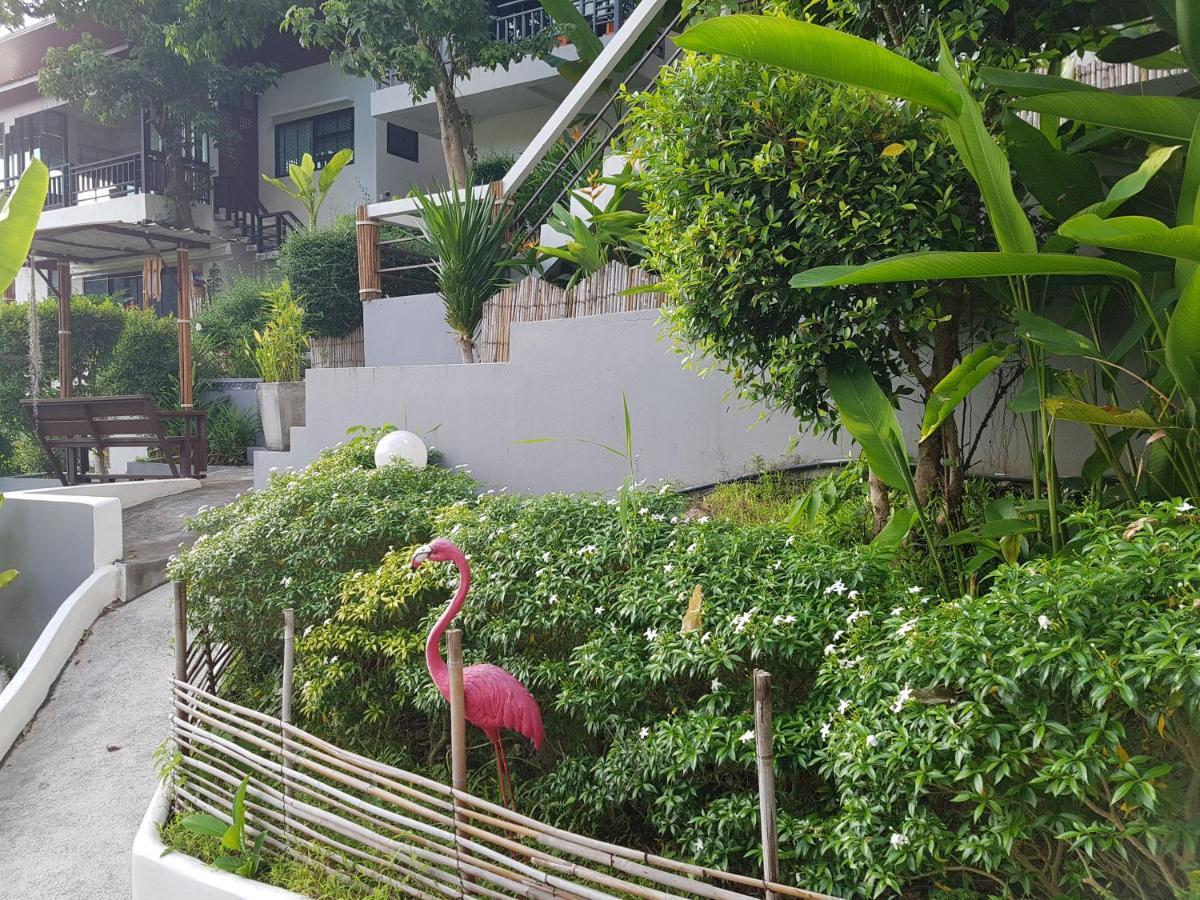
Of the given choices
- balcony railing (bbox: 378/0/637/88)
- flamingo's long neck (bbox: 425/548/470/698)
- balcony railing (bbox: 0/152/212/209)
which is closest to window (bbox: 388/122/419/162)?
balcony railing (bbox: 378/0/637/88)

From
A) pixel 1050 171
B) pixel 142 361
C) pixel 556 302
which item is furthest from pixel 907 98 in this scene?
pixel 142 361

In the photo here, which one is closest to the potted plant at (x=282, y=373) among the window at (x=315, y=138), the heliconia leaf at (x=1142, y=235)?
the heliconia leaf at (x=1142, y=235)

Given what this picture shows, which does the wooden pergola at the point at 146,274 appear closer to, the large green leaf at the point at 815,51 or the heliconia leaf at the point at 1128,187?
the large green leaf at the point at 815,51

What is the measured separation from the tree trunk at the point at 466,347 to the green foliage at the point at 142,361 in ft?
25.4

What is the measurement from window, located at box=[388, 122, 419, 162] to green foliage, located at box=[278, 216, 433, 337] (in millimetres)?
6763

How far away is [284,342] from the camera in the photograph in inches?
356

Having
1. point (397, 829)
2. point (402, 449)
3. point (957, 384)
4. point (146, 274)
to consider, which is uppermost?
point (146, 274)

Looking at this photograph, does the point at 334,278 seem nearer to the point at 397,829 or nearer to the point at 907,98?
the point at 397,829

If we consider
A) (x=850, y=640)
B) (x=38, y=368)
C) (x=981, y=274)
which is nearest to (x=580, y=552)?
(x=850, y=640)

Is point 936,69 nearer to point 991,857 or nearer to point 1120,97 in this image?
point 1120,97

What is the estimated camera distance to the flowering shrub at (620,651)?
2.89 metres

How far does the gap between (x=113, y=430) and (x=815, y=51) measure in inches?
376

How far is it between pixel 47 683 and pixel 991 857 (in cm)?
606

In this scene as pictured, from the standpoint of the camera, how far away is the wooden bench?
31.5ft
